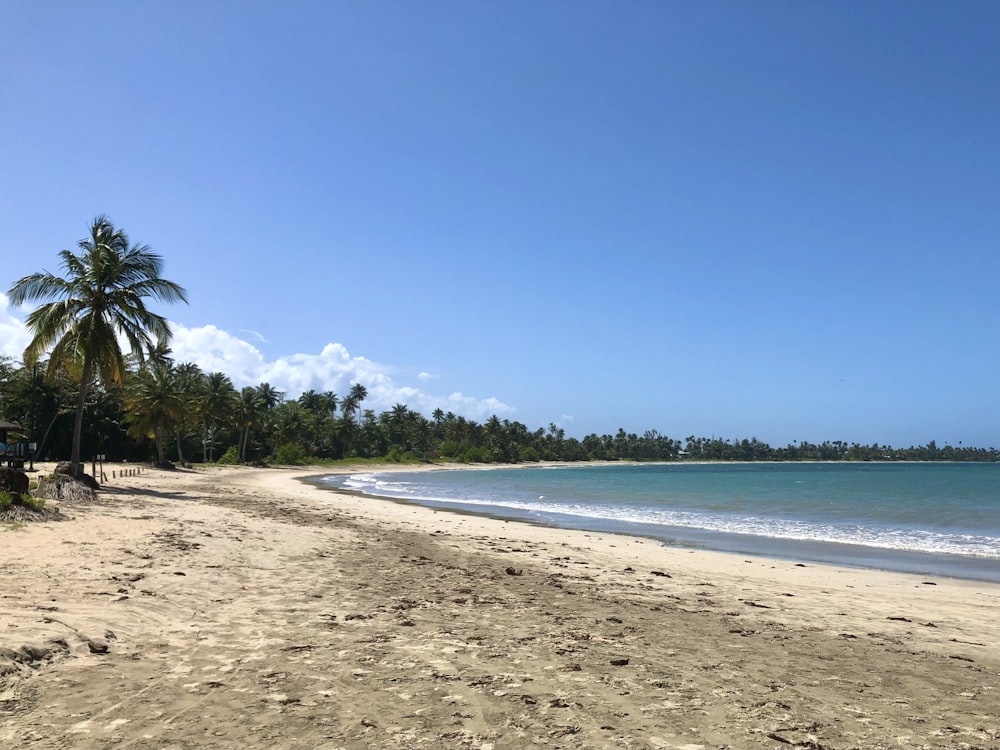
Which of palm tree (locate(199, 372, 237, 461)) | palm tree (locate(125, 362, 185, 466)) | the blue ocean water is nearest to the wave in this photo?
the blue ocean water

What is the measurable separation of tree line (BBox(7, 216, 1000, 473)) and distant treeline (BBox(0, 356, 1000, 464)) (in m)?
0.14

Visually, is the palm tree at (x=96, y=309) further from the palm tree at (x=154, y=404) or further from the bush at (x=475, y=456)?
the bush at (x=475, y=456)

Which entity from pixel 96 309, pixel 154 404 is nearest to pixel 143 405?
pixel 154 404

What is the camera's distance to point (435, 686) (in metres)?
5.14

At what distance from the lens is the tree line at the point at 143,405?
79.5ft

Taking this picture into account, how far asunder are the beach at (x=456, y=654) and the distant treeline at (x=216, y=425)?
762 inches

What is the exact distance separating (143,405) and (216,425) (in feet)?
98.7

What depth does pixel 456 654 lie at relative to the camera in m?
6.04

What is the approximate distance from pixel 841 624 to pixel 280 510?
18.0 m

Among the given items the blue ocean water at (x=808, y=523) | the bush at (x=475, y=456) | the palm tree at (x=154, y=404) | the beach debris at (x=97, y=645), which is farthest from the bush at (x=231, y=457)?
the beach debris at (x=97, y=645)

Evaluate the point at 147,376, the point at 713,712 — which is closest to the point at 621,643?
the point at 713,712

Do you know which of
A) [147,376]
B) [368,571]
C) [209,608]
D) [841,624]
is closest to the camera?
[209,608]

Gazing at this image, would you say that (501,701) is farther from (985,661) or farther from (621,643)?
(985,661)

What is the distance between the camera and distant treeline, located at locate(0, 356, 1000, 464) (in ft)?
173
